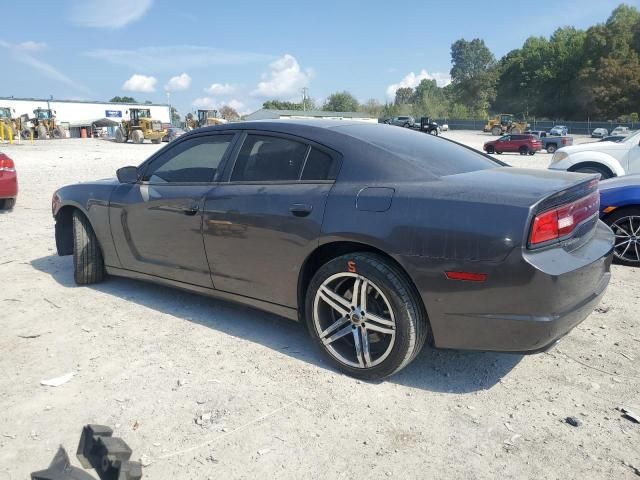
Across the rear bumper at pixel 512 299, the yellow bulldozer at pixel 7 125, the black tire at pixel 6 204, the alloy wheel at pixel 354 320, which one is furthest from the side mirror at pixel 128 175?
the yellow bulldozer at pixel 7 125

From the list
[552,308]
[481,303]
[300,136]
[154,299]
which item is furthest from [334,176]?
[154,299]

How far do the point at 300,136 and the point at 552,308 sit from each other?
183cm

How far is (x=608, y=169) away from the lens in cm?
834

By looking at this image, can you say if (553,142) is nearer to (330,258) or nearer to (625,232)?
(625,232)

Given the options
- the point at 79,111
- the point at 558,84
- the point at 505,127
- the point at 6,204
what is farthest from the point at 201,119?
the point at 558,84

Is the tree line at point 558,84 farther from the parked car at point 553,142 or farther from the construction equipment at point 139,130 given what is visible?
the construction equipment at point 139,130

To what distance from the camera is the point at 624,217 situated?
5328 mm

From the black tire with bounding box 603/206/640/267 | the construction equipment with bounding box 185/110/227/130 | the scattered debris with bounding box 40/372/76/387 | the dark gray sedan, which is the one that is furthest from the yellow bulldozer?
the black tire with bounding box 603/206/640/267

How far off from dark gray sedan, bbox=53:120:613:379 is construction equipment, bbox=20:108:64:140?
42.9m

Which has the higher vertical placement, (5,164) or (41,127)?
(41,127)

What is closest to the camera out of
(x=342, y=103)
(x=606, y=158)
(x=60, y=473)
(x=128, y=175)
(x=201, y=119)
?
(x=60, y=473)

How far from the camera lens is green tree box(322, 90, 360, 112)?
4673 inches

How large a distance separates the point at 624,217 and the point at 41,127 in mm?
45542

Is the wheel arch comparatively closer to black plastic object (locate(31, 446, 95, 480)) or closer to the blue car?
black plastic object (locate(31, 446, 95, 480))
